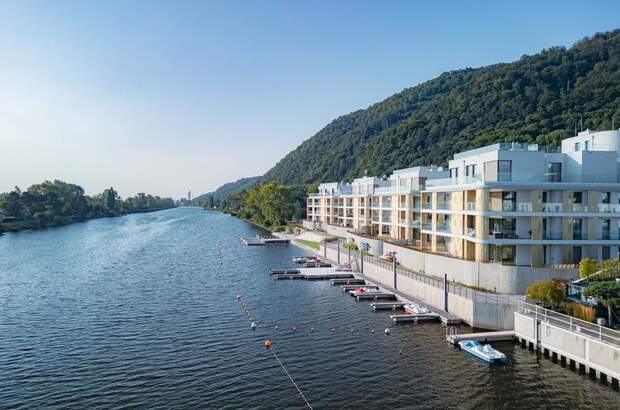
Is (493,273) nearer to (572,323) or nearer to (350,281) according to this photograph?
(572,323)

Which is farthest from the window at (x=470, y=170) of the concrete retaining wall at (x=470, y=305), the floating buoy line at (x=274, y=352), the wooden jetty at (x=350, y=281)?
the floating buoy line at (x=274, y=352)

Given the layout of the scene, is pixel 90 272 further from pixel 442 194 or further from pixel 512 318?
pixel 512 318

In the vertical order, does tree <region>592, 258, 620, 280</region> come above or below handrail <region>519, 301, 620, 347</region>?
above

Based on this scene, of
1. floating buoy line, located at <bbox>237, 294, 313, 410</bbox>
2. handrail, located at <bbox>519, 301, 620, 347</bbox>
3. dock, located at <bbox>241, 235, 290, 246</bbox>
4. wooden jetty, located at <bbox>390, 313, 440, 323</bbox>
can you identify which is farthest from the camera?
dock, located at <bbox>241, 235, 290, 246</bbox>

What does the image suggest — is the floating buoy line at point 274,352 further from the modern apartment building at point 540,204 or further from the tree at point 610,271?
the tree at point 610,271

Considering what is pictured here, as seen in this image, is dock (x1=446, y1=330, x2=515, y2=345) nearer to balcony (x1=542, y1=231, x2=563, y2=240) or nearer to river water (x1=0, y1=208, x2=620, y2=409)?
river water (x1=0, y1=208, x2=620, y2=409)

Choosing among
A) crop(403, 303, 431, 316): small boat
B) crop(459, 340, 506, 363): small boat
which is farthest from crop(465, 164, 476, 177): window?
crop(459, 340, 506, 363): small boat

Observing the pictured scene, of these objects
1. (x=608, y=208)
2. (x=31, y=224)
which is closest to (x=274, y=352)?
(x=608, y=208)

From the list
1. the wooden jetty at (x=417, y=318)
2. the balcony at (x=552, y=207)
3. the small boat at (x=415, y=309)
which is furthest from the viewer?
the balcony at (x=552, y=207)
